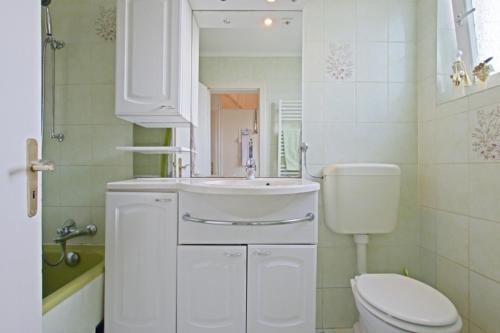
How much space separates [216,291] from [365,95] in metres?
1.43

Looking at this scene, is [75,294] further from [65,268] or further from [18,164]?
[18,164]

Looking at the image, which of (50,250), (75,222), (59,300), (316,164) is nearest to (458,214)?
(316,164)

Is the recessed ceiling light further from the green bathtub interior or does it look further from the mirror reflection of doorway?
the green bathtub interior

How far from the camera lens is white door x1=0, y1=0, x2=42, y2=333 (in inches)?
24.8

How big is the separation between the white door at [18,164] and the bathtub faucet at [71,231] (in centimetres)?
93

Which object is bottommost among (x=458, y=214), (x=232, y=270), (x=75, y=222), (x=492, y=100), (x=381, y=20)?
(x=232, y=270)

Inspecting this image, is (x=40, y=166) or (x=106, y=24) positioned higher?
(x=106, y=24)

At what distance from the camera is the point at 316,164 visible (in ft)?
5.55

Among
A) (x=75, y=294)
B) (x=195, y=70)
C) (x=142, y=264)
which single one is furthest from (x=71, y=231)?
(x=195, y=70)

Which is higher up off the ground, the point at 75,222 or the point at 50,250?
the point at 75,222

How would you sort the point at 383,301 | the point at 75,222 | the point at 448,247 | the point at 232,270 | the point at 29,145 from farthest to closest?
1. the point at 75,222
2. the point at 448,247
3. the point at 232,270
4. the point at 383,301
5. the point at 29,145

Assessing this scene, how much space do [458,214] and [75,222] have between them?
2187 millimetres

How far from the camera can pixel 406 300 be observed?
1105 mm

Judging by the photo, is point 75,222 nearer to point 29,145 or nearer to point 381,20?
point 29,145
